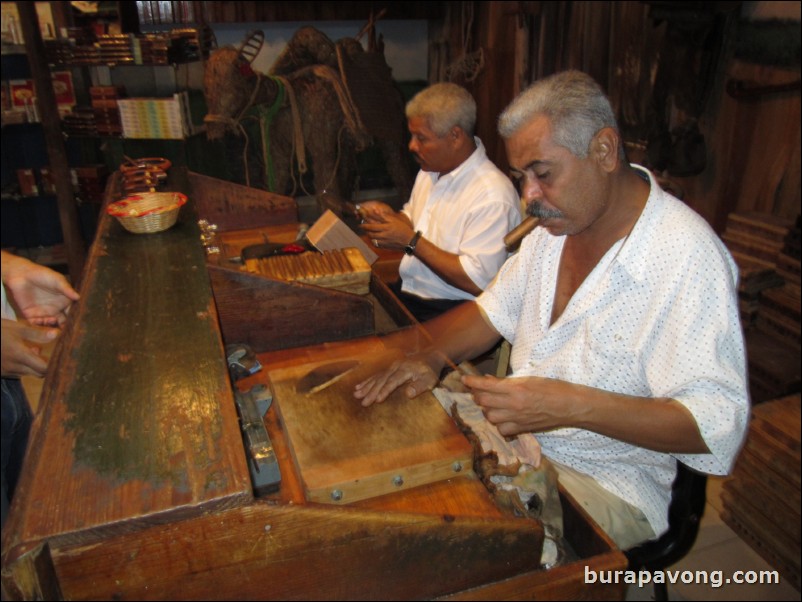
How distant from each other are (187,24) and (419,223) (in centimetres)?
410

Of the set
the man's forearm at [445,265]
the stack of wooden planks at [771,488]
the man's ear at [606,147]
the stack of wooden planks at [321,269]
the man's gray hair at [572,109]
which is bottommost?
the stack of wooden planks at [771,488]

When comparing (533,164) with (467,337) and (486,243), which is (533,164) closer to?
(467,337)

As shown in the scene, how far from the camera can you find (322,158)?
5.43m

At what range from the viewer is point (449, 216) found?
3018mm

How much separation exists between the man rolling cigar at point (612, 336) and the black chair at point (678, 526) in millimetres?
33

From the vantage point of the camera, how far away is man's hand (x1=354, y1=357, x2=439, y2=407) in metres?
1.64

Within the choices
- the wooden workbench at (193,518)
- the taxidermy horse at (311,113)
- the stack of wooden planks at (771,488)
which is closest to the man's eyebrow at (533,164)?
the wooden workbench at (193,518)

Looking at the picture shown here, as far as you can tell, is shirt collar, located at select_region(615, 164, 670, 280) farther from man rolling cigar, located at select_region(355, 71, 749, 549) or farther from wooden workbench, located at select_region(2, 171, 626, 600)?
wooden workbench, located at select_region(2, 171, 626, 600)

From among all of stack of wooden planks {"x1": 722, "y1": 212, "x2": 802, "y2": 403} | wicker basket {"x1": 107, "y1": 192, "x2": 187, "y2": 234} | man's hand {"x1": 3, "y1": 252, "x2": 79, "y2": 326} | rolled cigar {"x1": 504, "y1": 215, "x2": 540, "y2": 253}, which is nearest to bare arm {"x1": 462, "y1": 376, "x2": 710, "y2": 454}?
rolled cigar {"x1": 504, "y1": 215, "x2": 540, "y2": 253}

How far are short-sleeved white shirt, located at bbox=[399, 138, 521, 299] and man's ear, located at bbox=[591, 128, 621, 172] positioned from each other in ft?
3.98

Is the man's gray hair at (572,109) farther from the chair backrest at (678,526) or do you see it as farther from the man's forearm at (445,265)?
the man's forearm at (445,265)

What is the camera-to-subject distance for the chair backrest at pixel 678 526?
1605mm

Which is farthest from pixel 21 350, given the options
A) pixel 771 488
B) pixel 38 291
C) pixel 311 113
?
pixel 311 113

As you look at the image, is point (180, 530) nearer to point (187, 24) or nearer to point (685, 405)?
point (685, 405)
